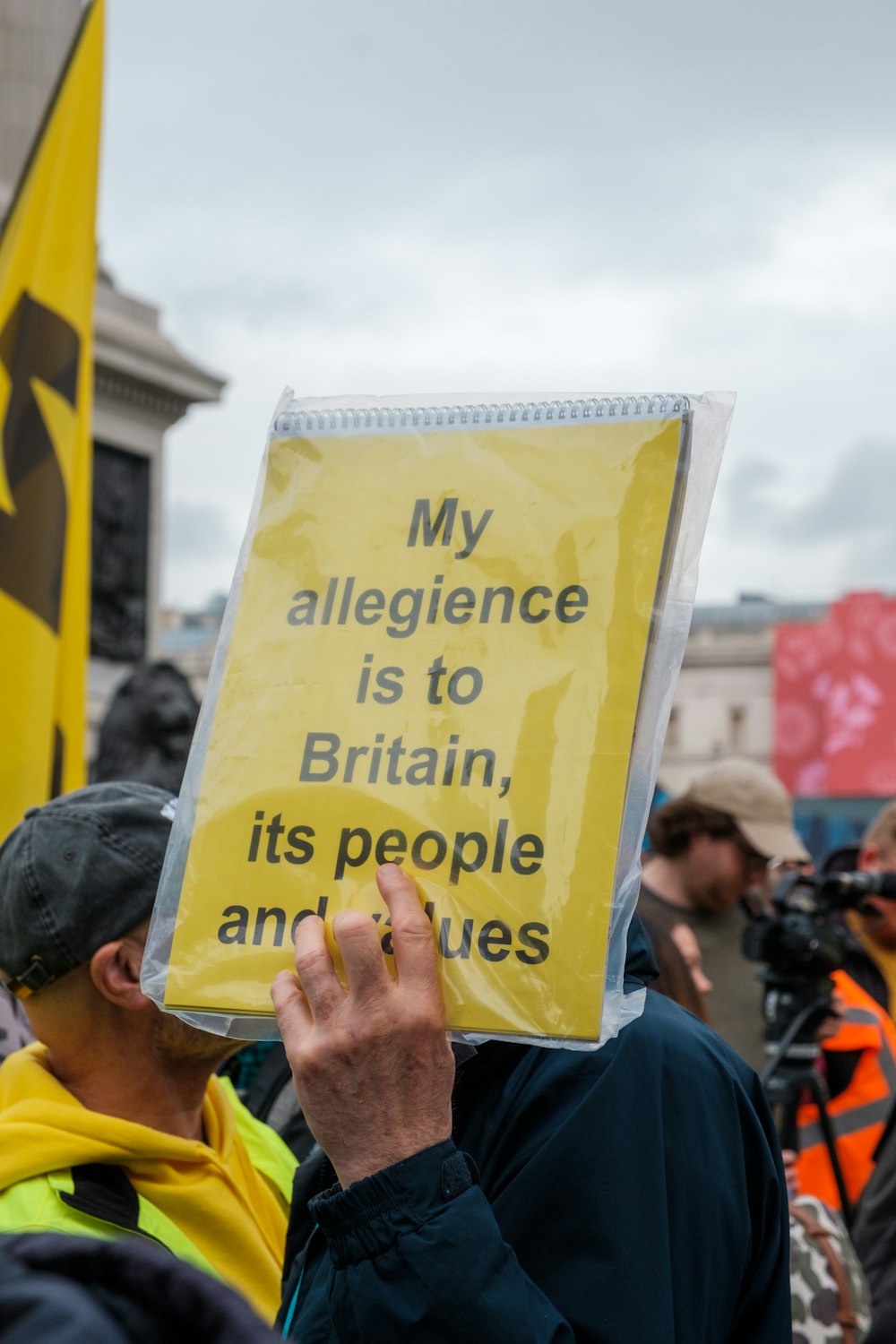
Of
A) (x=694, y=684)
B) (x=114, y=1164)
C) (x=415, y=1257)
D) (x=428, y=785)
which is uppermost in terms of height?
(x=694, y=684)

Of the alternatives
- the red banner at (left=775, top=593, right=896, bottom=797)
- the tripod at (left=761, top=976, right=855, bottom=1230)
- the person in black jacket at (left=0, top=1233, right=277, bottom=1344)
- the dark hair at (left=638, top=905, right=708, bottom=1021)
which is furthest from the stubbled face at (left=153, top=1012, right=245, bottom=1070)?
the red banner at (left=775, top=593, right=896, bottom=797)

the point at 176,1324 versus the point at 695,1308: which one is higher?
the point at 176,1324

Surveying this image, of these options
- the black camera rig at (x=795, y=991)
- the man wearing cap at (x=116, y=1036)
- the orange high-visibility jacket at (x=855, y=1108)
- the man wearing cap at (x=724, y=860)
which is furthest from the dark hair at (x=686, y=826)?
the man wearing cap at (x=116, y=1036)

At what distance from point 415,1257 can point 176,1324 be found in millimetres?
642

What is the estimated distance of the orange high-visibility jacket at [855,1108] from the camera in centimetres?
383

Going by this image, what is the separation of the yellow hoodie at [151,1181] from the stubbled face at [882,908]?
9.26 feet

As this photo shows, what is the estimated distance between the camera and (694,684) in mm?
63406

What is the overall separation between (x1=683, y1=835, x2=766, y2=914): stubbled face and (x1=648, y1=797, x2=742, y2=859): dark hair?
2cm

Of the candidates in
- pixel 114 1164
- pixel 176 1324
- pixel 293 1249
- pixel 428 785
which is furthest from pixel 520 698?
pixel 114 1164

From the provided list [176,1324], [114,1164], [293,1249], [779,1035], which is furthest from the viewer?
[779,1035]

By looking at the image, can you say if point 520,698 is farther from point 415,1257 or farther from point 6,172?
point 6,172

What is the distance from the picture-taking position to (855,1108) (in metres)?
4.07

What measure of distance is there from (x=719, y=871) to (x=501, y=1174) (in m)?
3.16

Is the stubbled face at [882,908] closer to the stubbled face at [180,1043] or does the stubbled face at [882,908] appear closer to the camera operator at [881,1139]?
the camera operator at [881,1139]
